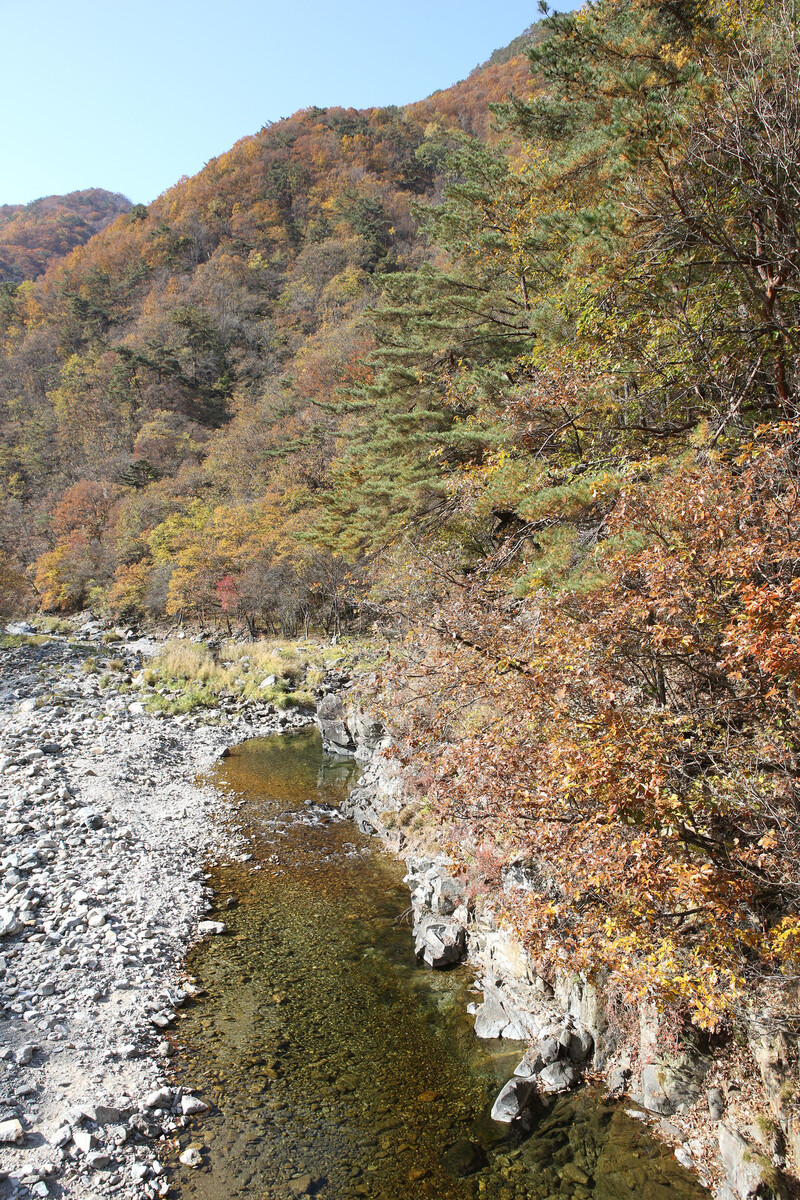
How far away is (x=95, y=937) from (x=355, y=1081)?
3600 millimetres

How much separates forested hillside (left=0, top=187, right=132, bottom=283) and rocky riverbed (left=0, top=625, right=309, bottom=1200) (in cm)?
8262

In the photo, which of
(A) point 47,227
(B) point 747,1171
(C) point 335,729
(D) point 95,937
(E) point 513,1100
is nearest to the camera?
(B) point 747,1171

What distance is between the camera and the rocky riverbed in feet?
14.8

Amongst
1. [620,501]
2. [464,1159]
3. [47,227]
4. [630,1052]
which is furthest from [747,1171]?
[47,227]

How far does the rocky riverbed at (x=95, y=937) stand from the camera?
451 cm

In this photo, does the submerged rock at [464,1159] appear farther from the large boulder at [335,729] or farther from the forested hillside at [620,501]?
the large boulder at [335,729]

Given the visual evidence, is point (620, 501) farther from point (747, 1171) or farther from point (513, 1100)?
point (513, 1100)

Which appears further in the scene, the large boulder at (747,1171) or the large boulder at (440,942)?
the large boulder at (440,942)

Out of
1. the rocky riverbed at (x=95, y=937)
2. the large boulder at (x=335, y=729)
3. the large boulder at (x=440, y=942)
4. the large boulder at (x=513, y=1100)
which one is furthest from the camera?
the large boulder at (x=335, y=729)

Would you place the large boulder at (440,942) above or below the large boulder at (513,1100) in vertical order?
below

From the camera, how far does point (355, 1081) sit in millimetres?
5574

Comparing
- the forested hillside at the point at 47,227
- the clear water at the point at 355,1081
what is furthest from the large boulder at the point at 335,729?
the forested hillside at the point at 47,227

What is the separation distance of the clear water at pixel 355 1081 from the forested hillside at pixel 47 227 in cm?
8948

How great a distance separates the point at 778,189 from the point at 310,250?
60855 mm
